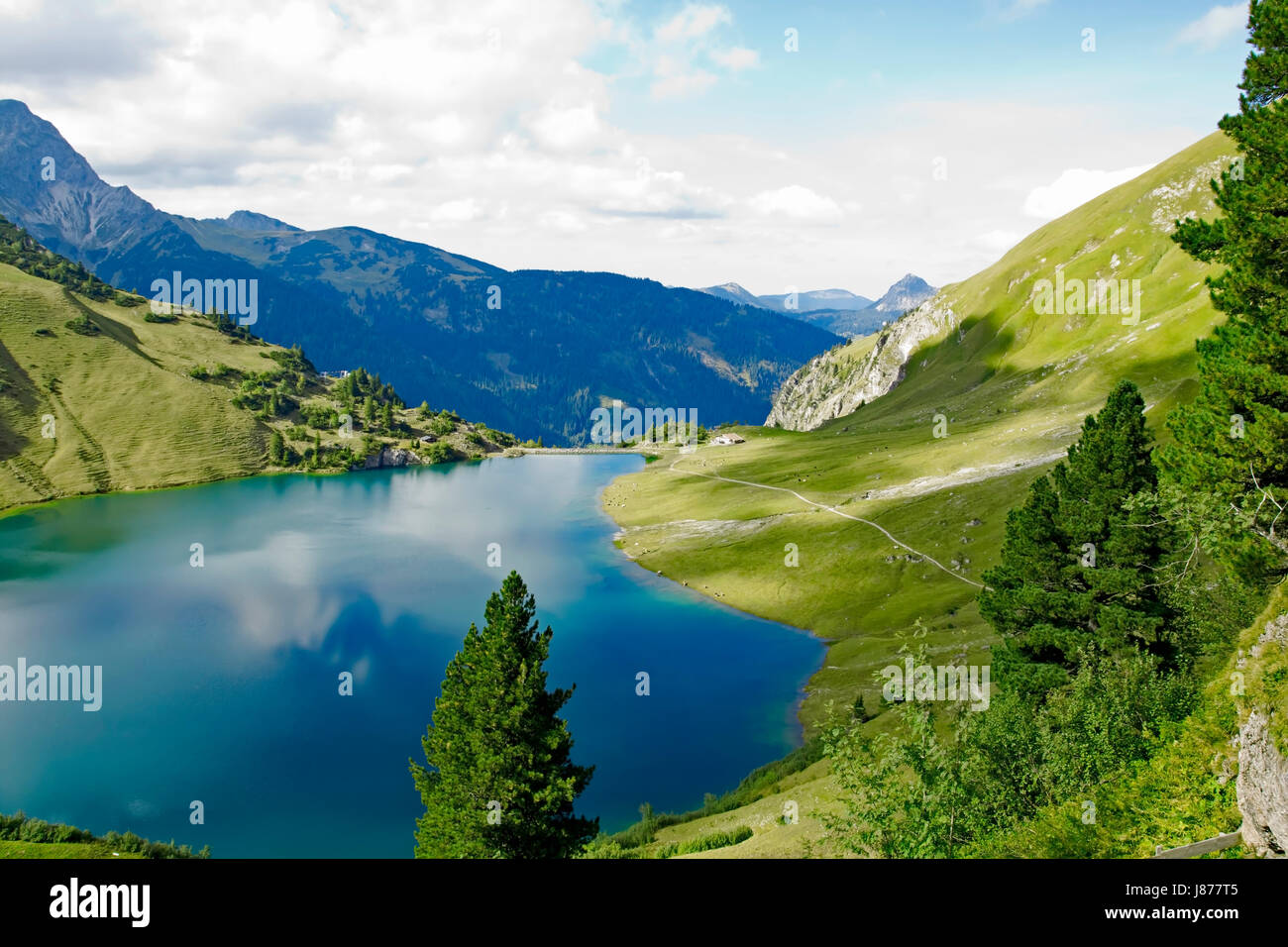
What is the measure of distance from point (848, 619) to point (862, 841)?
74.0 metres

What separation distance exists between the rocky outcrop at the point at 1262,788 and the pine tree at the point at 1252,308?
8.06 m

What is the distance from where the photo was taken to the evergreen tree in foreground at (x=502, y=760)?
1155 inches

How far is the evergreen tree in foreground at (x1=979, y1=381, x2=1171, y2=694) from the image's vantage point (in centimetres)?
3725

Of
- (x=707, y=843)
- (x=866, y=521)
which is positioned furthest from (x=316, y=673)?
(x=866, y=521)

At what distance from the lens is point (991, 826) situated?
23.4 metres

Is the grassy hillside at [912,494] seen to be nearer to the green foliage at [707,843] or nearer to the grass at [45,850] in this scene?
the green foliage at [707,843]

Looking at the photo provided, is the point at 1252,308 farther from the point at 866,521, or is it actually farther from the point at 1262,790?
the point at 866,521

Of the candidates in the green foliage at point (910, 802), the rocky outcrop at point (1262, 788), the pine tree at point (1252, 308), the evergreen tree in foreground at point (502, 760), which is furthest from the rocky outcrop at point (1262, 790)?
the evergreen tree in foreground at point (502, 760)

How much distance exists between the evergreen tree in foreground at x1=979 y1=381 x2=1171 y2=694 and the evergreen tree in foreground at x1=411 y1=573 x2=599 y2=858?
2646cm

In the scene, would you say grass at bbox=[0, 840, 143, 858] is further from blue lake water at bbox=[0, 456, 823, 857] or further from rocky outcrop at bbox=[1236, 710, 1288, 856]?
rocky outcrop at bbox=[1236, 710, 1288, 856]

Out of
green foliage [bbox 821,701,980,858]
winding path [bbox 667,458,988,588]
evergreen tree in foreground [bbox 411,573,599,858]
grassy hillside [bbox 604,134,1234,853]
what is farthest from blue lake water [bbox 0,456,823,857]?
green foliage [bbox 821,701,980,858]
